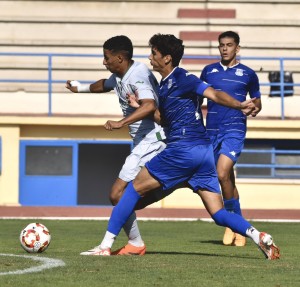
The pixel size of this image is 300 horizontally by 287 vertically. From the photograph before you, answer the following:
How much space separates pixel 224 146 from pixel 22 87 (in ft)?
42.0

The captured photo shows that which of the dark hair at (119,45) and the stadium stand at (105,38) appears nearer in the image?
the dark hair at (119,45)

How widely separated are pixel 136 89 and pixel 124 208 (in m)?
1.05

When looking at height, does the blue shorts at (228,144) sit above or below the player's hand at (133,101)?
below

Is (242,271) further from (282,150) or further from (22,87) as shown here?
(22,87)

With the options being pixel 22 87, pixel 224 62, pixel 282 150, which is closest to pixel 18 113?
pixel 22 87

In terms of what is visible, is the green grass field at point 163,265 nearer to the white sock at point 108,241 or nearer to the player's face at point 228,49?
the white sock at point 108,241

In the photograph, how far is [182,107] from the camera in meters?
11.0

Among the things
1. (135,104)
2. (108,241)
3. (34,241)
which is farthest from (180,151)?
(34,241)

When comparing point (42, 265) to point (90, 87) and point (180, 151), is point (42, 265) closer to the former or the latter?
point (180, 151)

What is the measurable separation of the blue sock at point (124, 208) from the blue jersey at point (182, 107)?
0.56 metres

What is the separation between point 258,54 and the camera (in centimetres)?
2653

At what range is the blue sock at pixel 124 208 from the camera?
11.1 m

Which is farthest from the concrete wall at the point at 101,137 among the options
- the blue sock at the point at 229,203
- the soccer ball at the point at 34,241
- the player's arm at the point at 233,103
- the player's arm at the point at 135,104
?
the player's arm at the point at 233,103

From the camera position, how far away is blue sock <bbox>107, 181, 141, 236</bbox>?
36.4 feet
